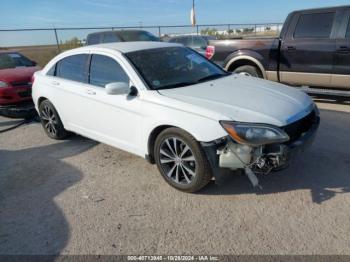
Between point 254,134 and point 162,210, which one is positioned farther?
point 162,210

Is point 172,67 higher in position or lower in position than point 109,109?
higher

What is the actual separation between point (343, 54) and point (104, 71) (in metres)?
4.70

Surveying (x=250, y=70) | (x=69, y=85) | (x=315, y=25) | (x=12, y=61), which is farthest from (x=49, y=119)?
(x=315, y=25)

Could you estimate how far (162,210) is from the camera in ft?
11.1

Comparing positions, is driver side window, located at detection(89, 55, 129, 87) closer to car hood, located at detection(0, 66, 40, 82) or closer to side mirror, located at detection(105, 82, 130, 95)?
side mirror, located at detection(105, 82, 130, 95)

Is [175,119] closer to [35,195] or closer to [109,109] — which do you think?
[109,109]

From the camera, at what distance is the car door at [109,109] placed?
12.8 ft

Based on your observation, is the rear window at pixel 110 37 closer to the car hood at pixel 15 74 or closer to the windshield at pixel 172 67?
the car hood at pixel 15 74

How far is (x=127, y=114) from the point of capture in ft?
12.9

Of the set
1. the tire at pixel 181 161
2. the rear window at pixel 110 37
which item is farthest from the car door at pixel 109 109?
the rear window at pixel 110 37

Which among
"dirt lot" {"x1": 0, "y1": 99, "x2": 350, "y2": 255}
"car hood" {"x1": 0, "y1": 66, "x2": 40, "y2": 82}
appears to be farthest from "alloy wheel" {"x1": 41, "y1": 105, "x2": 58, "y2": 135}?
"car hood" {"x1": 0, "y1": 66, "x2": 40, "y2": 82}

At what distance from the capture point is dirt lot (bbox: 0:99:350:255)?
2852 mm

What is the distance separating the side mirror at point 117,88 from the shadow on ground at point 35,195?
1299mm

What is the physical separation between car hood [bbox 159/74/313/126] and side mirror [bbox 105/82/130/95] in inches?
18.2
